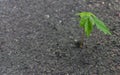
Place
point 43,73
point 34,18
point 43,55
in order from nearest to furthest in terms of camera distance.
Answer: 1. point 43,73
2. point 43,55
3. point 34,18

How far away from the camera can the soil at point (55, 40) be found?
1859 mm

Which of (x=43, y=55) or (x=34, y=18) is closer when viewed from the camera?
Answer: (x=43, y=55)

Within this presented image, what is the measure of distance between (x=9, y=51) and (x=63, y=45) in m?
0.45

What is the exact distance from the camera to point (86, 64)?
1.86 m

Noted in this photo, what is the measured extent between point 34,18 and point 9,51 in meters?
0.47

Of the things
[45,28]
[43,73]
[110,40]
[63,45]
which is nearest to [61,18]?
[45,28]

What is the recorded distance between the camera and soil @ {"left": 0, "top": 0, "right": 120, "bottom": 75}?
186 centimetres

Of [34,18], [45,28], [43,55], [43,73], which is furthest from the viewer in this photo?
[34,18]

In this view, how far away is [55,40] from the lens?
6.79 ft

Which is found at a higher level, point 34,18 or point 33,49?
point 34,18

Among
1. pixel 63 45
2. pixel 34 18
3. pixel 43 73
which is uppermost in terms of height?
pixel 34 18

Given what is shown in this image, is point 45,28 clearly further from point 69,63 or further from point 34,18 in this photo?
point 69,63

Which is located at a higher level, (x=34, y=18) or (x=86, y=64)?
(x=34, y=18)

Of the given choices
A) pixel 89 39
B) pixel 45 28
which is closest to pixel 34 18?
pixel 45 28
